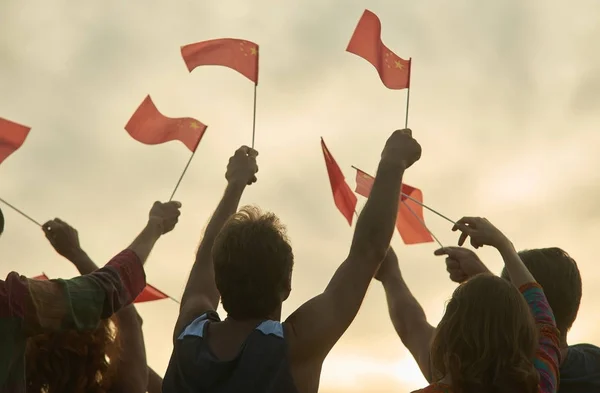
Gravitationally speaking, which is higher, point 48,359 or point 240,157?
point 240,157

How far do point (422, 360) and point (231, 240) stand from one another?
1596 millimetres

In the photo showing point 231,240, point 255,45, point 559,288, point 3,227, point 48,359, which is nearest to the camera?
point 231,240

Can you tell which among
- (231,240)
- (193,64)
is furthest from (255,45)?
(231,240)

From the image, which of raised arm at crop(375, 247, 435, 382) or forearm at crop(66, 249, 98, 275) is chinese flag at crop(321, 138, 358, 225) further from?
forearm at crop(66, 249, 98, 275)

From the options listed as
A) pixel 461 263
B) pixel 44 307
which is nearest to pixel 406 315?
pixel 461 263

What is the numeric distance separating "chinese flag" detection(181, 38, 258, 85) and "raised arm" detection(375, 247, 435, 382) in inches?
90.7

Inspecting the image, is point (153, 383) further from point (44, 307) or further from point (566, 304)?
point (566, 304)

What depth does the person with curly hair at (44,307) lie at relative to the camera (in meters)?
3.64

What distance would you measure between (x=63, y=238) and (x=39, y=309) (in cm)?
141

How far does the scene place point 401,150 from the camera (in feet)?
13.2

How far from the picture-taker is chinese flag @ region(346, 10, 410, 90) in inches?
266

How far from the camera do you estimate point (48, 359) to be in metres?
4.14

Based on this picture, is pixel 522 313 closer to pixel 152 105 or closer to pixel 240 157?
pixel 240 157

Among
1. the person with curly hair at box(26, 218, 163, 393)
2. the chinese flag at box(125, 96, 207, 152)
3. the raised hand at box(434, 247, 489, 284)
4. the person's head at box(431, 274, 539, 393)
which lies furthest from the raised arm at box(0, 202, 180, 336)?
the chinese flag at box(125, 96, 207, 152)
